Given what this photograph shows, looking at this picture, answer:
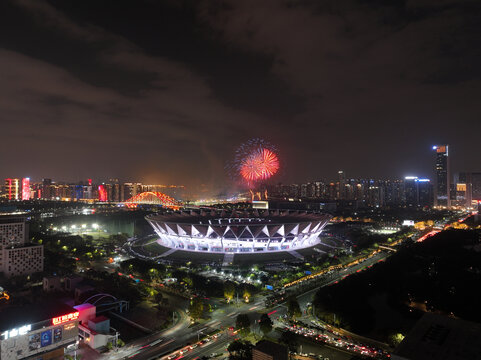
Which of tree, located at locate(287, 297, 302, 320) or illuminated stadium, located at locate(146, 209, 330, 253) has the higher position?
illuminated stadium, located at locate(146, 209, 330, 253)

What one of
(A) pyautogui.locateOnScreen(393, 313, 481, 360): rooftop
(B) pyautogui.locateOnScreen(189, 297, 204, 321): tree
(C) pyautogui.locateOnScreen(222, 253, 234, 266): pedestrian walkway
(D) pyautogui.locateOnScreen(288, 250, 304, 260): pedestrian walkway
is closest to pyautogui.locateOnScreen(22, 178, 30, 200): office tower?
(C) pyautogui.locateOnScreen(222, 253, 234, 266): pedestrian walkway

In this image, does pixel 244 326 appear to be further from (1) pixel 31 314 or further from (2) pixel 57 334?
(1) pixel 31 314

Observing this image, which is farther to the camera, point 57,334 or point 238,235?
point 238,235

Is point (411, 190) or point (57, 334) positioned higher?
point (411, 190)

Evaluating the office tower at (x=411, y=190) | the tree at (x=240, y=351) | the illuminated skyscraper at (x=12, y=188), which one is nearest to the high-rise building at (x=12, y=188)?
the illuminated skyscraper at (x=12, y=188)

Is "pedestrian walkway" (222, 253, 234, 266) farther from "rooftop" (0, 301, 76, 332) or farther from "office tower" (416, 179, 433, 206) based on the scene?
"office tower" (416, 179, 433, 206)

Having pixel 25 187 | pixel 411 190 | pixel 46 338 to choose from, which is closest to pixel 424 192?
pixel 411 190
